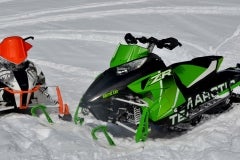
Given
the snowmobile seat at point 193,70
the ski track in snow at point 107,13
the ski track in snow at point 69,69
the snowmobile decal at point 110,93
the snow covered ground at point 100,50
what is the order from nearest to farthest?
the snow covered ground at point 100,50, the snowmobile decal at point 110,93, the snowmobile seat at point 193,70, the ski track in snow at point 69,69, the ski track in snow at point 107,13

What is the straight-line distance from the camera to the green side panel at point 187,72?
548 cm

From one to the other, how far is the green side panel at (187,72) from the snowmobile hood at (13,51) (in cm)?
190

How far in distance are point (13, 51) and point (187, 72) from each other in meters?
2.14

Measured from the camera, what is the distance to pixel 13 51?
5969mm

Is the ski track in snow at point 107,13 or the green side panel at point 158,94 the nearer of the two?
the green side panel at point 158,94

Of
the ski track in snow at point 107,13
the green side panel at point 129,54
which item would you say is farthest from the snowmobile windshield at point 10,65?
the ski track in snow at point 107,13

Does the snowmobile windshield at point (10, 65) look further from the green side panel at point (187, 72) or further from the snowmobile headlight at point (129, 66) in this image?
the green side panel at point (187, 72)

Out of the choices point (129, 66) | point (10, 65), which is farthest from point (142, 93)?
point (10, 65)

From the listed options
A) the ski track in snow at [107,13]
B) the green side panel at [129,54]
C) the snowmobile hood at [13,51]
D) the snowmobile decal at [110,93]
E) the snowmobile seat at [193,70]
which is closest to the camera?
the snowmobile decal at [110,93]

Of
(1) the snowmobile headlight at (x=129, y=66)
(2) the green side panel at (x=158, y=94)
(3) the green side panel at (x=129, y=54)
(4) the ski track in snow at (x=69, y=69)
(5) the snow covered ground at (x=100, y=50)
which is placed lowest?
(4) the ski track in snow at (x=69, y=69)

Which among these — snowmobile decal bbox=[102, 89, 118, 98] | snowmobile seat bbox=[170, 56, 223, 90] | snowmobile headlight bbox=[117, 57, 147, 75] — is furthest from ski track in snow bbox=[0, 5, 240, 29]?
snowmobile decal bbox=[102, 89, 118, 98]

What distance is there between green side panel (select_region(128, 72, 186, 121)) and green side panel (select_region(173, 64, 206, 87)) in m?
0.35

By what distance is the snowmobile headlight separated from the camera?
4.98 metres

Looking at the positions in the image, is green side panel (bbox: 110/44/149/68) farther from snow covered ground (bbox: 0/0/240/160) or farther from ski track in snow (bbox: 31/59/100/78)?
ski track in snow (bbox: 31/59/100/78)
